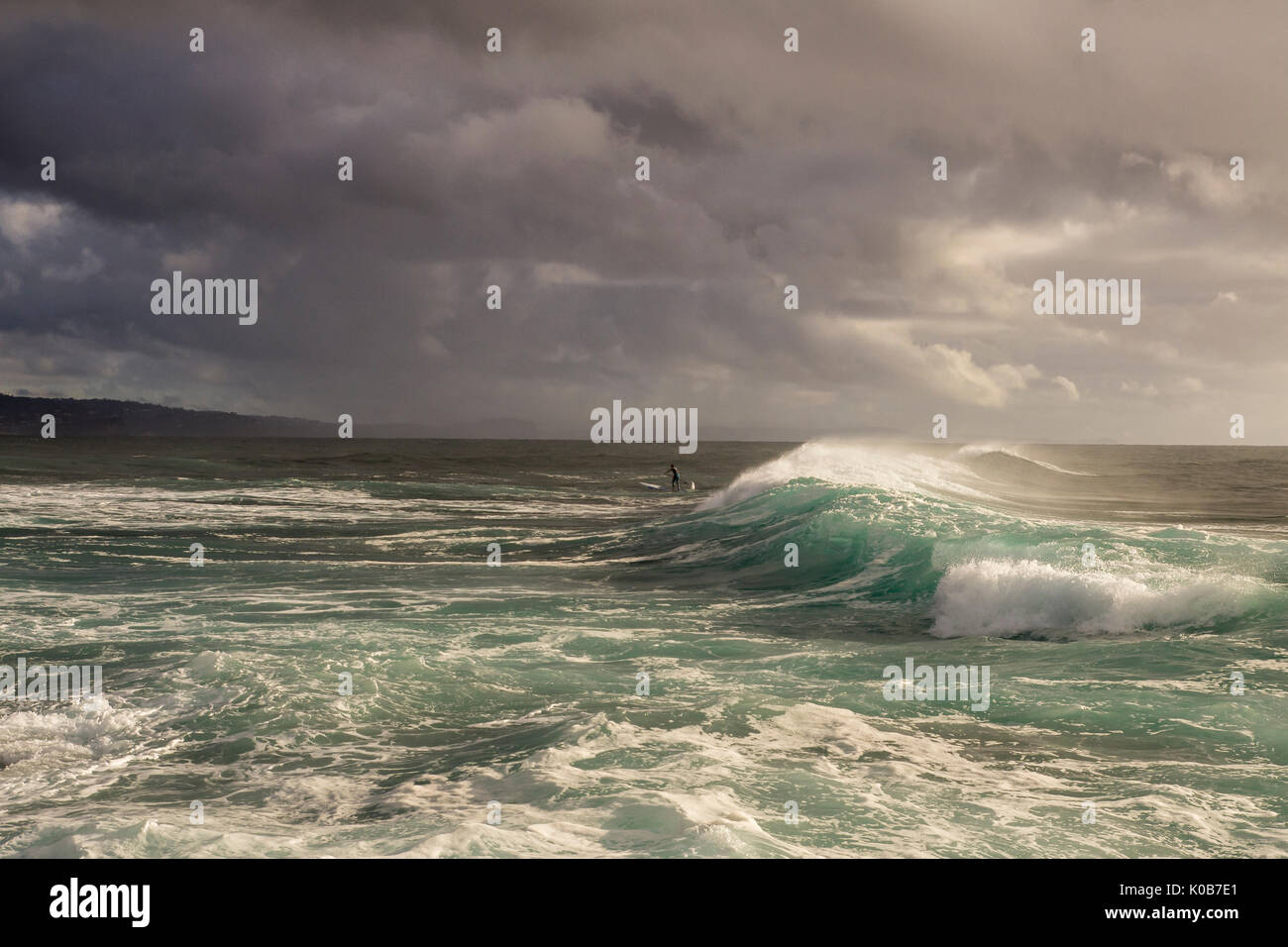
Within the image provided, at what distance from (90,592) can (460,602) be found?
22.7ft

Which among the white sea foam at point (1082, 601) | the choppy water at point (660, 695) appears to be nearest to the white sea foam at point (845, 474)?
the choppy water at point (660, 695)

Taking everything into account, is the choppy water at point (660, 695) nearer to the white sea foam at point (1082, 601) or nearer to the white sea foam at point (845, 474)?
the white sea foam at point (1082, 601)

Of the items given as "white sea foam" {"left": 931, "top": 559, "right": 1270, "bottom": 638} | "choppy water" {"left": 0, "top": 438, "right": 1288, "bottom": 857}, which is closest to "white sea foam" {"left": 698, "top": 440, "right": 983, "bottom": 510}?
"choppy water" {"left": 0, "top": 438, "right": 1288, "bottom": 857}

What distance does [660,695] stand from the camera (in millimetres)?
11000

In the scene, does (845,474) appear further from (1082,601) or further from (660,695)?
(660,695)

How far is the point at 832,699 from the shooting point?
11.0 meters

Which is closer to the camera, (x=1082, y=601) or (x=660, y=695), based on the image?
(x=660, y=695)

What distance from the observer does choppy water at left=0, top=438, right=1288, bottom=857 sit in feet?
23.3

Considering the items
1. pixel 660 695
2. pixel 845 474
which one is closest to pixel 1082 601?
pixel 660 695

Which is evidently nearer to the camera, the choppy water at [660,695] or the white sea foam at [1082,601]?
the choppy water at [660,695]

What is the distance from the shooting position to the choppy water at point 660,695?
711 cm

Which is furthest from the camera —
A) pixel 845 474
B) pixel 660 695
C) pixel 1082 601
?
pixel 845 474
